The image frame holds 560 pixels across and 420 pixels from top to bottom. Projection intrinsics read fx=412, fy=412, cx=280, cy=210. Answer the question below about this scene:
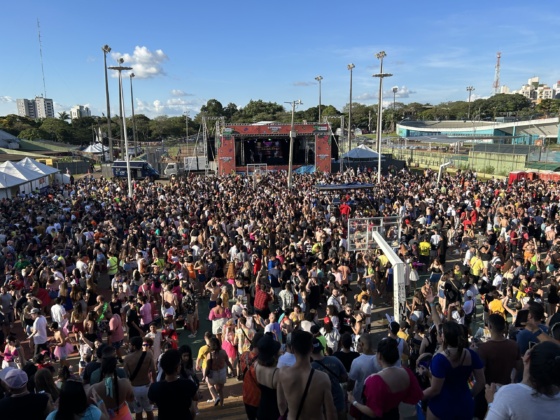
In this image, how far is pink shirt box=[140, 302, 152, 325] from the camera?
7777 millimetres

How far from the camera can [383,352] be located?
9.81 feet

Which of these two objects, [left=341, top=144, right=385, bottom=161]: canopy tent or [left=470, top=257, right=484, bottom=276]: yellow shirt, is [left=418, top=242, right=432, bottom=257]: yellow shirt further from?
[left=341, top=144, right=385, bottom=161]: canopy tent

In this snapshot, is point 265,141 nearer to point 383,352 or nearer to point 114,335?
point 114,335

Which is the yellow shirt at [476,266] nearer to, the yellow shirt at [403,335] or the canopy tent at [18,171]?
the yellow shirt at [403,335]

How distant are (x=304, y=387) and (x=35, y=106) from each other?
226896mm

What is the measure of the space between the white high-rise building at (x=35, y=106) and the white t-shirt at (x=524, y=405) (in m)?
222

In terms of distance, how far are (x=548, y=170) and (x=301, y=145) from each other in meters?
19.5

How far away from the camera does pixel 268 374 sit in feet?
11.2

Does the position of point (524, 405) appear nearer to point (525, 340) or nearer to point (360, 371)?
point (360, 371)

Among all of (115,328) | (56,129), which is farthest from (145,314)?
(56,129)

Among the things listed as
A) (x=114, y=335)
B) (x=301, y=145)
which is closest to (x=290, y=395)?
(x=114, y=335)

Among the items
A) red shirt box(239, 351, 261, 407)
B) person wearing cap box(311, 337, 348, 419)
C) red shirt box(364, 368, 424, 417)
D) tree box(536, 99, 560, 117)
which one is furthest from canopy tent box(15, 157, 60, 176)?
tree box(536, 99, 560, 117)

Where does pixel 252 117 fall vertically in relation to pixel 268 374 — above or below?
above

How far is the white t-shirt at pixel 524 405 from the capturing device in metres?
1.99
